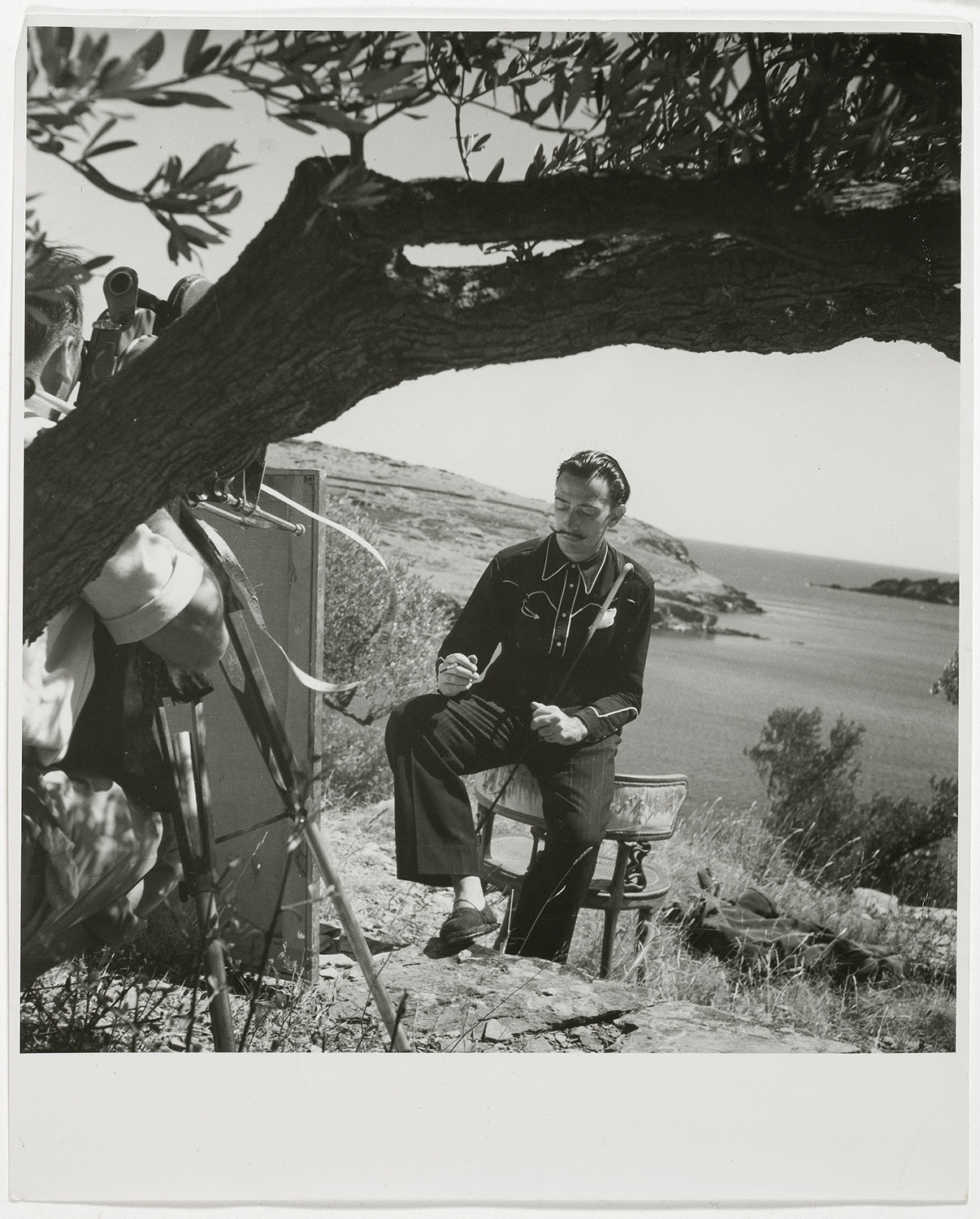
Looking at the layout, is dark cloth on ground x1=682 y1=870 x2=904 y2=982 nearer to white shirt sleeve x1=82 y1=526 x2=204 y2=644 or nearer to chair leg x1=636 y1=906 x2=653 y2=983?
chair leg x1=636 y1=906 x2=653 y2=983

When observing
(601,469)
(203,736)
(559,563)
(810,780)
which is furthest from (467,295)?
(810,780)

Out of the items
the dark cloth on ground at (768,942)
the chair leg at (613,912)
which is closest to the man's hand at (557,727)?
the chair leg at (613,912)

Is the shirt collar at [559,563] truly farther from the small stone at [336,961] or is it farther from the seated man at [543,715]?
the small stone at [336,961]

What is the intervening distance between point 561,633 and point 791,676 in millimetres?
772

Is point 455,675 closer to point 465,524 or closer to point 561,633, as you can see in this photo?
point 561,633

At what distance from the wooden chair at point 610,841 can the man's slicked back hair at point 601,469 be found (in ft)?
2.99

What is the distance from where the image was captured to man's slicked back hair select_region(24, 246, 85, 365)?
10.3ft

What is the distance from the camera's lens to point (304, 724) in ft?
11.1

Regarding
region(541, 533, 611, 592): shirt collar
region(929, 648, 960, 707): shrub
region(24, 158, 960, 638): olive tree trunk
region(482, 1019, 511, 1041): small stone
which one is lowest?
region(482, 1019, 511, 1041): small stone

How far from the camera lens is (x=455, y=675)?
3.34 meters

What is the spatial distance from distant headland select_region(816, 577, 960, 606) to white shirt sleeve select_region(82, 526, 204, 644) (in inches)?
78.9

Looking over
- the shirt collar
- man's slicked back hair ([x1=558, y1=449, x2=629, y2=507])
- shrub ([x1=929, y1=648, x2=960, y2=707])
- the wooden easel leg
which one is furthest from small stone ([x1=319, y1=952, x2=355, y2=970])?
shrub ([x1=929, y1=648, x2=960, y2=707])

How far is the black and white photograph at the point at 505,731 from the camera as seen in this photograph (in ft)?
10.5

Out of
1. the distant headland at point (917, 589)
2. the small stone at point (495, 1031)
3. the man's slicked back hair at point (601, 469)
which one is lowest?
the small stone at point (495, 1031)
